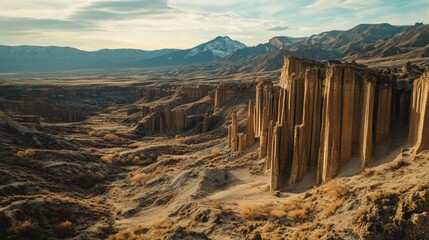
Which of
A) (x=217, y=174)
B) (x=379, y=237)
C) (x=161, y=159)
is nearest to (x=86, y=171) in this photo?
(x=161, y=159)

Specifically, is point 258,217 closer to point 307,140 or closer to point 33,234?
point 307,140

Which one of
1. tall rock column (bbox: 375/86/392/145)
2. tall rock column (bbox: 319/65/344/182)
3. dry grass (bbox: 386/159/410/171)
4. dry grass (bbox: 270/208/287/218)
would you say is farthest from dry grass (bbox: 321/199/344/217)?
tall rock column (bbox: 375/86/392/145)

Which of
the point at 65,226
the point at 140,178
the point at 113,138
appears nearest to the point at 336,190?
the point at 65,226

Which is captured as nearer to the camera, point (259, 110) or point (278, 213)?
point (278, 213)

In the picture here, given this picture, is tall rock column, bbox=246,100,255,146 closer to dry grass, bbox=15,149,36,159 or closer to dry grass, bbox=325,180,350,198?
dry grass, bbox=325,180,350,198

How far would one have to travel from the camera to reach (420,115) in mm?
18219

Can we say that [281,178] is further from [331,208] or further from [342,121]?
[331,208]

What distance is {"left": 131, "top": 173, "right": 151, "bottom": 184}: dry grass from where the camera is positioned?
3275 centimetres

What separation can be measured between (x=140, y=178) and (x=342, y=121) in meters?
17.8

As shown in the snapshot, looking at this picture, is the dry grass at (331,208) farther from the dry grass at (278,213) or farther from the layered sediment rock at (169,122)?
the layered sediment rock at (169,122)

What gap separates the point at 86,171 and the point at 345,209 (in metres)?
24.1

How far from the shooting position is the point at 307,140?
2342 cm

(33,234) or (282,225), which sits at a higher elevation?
(282,225)

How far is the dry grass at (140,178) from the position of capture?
3275 cm
